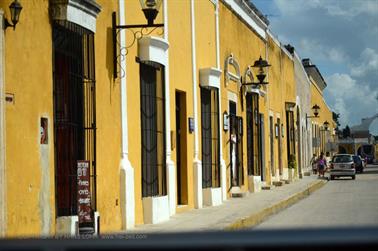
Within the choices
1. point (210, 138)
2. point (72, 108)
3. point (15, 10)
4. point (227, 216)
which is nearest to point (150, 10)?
point (72, 108)

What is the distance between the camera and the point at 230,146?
23.6 m

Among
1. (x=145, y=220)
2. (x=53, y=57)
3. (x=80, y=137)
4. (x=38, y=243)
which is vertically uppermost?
(x=53, y=57)

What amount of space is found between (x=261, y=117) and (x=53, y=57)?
20990mm

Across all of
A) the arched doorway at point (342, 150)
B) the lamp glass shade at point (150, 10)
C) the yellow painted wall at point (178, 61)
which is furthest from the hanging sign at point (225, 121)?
the arched doorway at point (342, 150)

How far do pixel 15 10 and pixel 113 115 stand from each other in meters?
4.31

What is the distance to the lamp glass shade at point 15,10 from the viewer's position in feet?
28.3

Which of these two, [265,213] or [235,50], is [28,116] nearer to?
[265,213]

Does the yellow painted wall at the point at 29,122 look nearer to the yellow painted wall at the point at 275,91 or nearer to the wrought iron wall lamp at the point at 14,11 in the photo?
the wrought iron wall lamp at the point at 14,11

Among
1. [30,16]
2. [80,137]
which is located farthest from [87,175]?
[30,16]

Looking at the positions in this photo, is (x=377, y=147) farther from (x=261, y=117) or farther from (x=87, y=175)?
(x=87, y=175)

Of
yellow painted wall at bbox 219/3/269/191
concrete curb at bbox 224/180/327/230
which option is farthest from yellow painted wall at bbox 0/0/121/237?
yellow painted wall at bbox 219/3/269/191

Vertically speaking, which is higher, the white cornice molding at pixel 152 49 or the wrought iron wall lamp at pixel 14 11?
the white cornice molding at pixel 152 49

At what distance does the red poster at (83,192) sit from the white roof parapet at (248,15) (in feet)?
46.0

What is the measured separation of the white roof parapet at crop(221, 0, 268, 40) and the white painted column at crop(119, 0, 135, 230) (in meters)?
11.1
